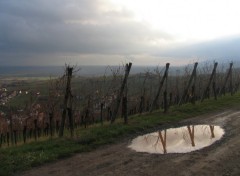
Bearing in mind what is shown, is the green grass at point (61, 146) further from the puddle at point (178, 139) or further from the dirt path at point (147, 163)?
the puddle at point (178, 139)

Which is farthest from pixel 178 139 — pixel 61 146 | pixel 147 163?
pixel 61 146

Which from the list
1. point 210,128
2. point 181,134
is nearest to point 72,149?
point 181,134

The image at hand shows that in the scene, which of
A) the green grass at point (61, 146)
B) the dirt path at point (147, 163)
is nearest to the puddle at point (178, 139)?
the dirt path at point (147, 163)

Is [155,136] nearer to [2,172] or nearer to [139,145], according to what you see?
[139,145]

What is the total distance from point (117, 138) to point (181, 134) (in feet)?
7.72

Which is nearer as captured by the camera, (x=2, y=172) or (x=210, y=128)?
(x=2, y=172)

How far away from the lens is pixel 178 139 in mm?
12766

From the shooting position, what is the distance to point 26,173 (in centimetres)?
965

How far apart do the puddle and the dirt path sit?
46 centimetres

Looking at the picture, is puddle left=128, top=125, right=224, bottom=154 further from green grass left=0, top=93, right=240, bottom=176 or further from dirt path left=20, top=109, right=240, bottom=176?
green grass left=0, top=93, right=240, bottom=176

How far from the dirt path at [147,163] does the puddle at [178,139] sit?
46 centimetres

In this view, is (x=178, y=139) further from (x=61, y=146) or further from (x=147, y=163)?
(x=61, y=146)

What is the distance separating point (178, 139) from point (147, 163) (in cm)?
347

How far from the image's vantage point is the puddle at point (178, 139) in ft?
37.1
